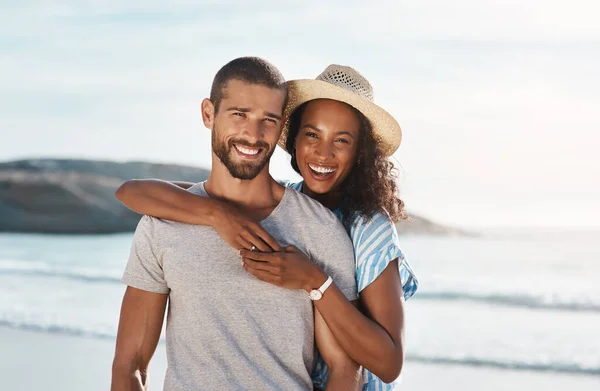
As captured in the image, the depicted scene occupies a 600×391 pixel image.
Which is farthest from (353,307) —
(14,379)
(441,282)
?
(441,282)

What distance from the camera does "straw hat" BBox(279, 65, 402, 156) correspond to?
10.2 ft

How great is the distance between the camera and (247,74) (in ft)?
9.02

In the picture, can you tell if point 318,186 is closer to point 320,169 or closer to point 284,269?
point 320,169

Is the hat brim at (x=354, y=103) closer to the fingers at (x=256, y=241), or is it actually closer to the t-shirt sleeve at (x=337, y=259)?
the t-shirt sleeve at (x=337, y=259)

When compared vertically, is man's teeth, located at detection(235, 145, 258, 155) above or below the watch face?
above

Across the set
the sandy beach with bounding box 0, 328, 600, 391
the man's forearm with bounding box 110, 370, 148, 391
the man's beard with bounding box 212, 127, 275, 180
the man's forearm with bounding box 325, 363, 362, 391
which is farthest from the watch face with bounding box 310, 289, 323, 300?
the sandy beach with bounding box 0, 328, 600, 391

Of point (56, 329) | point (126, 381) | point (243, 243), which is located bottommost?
point (56, 329)

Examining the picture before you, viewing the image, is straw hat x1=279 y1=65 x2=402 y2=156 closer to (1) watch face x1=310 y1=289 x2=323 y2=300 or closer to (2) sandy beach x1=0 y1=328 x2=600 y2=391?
(1) watch face x1=310 y1=289 x2=323 y2=300

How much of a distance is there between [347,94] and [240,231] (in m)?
0.74

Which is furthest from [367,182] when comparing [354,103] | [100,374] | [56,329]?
[56,329]

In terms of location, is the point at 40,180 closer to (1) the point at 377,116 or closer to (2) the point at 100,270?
(2) the point at 100,270

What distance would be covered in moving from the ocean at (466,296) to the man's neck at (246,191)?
4.58 metres

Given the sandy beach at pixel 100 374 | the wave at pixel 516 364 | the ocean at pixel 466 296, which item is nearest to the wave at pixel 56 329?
the ocean at pixel 466 296

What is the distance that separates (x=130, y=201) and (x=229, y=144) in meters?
0.43
